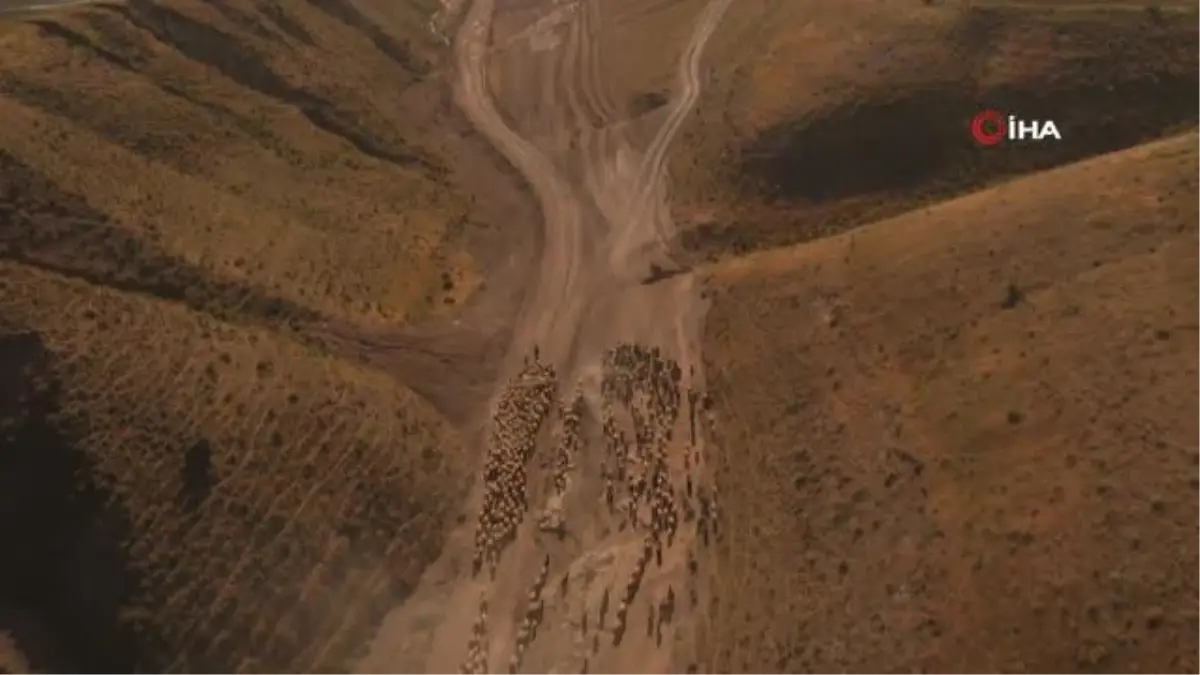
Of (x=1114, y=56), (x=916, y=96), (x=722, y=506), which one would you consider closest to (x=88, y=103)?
(x=722, y=506)

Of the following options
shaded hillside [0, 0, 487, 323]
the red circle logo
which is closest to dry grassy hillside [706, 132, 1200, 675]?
the red circle logo

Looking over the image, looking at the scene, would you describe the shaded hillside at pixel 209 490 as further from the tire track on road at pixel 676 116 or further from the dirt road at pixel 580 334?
the tire track on road at pixel 676 116

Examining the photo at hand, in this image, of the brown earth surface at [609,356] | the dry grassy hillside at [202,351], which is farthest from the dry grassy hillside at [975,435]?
the dry grassy hillside at [202,351]

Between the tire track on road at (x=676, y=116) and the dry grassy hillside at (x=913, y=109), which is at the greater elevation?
→ the tire track on road at (x=676, y=116)

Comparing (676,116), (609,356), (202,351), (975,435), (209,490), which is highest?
(202,351)

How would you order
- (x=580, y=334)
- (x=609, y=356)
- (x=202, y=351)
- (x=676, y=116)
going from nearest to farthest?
(x=202, y=351)
(x=609, y=356)
(x=580, y=334)
(x=676, y=116)

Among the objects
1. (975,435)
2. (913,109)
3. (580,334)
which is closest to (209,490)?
(580,334)

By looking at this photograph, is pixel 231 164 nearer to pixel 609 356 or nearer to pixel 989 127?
pixel 609 356
